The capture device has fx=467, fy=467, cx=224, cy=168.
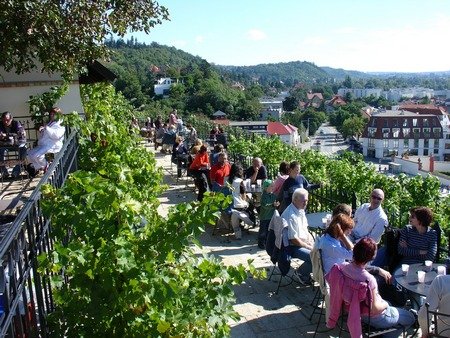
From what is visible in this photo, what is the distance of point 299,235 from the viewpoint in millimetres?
6105

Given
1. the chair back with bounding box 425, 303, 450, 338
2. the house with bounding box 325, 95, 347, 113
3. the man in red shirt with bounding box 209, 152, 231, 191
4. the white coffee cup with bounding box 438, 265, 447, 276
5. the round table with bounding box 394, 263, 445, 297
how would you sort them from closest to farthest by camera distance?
1. the chair back with bounding box 425, 303, 450, 338
2. the round table with bounding box 394, 263, 445, 297
3. the white coffee cup with bounding box 438, 265, 447, 276
4. the man in red shirt with bounding box 209, 152, 231, 191
5. the house with bounding box 325, 95, 347, 113

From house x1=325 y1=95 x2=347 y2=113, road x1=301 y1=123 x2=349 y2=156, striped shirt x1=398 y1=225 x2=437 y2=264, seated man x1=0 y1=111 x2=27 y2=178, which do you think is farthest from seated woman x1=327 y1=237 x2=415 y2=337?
house x1=325 y1=95 x2=347 y2=113

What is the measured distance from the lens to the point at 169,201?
1071cm

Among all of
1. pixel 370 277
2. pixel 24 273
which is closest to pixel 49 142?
pixel 24 273

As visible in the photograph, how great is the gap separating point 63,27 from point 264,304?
590cm

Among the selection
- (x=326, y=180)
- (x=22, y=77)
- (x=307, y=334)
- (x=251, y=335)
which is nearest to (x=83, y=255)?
(x=251, y=335)

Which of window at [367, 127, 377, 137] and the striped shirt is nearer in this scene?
the striped shirt

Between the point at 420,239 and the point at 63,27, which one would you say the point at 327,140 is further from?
the point at 420,239

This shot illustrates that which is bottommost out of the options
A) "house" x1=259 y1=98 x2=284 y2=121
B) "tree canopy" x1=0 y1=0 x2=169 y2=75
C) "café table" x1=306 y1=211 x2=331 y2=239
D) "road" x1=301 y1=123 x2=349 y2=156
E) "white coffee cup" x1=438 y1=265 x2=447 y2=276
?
"road" x1=301 y1=123 x2=349 y2=156

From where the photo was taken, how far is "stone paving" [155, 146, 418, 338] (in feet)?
17.1

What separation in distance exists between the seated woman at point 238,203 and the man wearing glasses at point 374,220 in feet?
6.99

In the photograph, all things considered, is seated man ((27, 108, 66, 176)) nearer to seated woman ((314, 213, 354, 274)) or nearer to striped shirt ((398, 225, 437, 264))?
seated woman ((314, 213, 354, 274))

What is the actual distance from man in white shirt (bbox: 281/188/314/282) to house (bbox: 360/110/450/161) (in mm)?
103359

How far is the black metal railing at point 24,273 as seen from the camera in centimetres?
235
